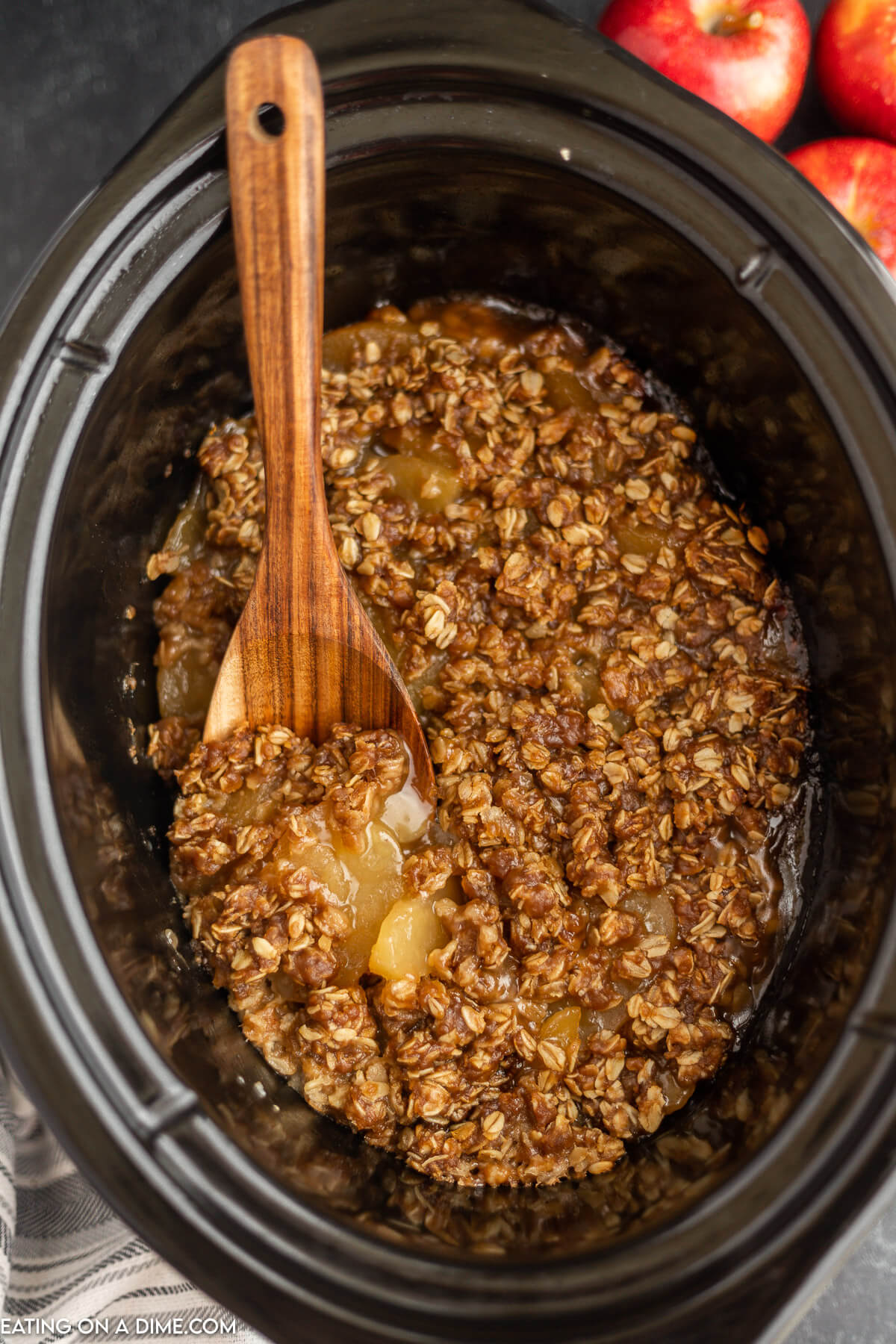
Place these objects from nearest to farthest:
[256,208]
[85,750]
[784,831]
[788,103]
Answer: [256,208] → [85,750] → [784,831] → [788,103]

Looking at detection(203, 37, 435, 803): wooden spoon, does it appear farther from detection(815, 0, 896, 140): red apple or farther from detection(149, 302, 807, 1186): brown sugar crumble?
detection(815, 0, 896, 140): red apple

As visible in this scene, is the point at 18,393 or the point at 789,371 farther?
the point at 789,371

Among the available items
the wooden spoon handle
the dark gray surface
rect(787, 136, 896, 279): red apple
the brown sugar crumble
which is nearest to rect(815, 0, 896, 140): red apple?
rect(787, 136, 896, 279): red apple

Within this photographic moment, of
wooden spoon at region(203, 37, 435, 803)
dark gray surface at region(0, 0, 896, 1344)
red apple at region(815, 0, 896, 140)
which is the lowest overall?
wooden spoon at region(203, 37, 435, 803)

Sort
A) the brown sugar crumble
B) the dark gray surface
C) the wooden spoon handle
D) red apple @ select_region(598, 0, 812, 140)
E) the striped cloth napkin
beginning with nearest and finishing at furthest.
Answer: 1. the wooden spoon handle
2. the brown sugar crumble
3. the striped cloth napkin
4. red apple @ select_region(598, 0, 812, 140)
5. the dark gray surface

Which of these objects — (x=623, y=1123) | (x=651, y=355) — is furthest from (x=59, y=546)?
(x=623, y=1123)

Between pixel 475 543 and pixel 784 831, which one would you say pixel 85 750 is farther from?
pixel 784 831
